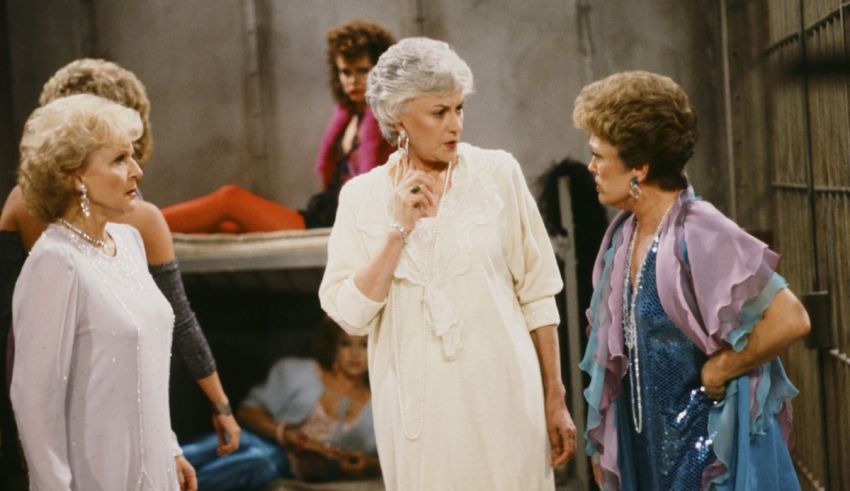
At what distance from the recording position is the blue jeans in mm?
4414

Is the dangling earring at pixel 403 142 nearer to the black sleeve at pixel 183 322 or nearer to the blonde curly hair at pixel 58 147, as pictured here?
the blonde curly hair at pixel 58 147

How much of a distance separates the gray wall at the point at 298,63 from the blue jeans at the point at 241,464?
1.03 metres

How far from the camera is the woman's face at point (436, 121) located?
→ 2.47m

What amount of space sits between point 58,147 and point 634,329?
1299mm

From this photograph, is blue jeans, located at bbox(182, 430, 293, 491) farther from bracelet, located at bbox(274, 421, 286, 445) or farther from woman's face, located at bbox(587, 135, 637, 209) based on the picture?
woman's face, located at bbox(587, 135, 637, 209)

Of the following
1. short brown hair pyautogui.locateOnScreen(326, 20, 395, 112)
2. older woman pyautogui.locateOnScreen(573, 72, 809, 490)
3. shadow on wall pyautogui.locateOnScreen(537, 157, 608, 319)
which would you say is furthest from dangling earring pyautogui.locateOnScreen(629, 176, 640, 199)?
short brown hair pyautogui.locateOnScreen(326, 20, 395, 112)

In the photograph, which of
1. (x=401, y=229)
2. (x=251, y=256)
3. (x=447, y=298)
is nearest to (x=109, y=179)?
(x=401, y=229)

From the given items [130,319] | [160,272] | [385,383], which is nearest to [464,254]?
[385,383]

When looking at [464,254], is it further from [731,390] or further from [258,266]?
[258,266]

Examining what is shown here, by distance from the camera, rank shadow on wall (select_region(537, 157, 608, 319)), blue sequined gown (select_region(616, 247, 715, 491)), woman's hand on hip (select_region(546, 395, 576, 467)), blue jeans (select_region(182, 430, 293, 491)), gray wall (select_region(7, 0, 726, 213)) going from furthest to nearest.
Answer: blue jeans (select_region(182, 430, 293, 491)) → gray wall (select_region(7, 0, 726, 213)) → shadow on wall (select_region(537, 157, 608, 319)) → woman's hand on hip (select_region(546, 395, 576, 467)) → blue sequined gown (select_region(616, 247, 715, 491))

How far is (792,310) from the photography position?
7.35 feet

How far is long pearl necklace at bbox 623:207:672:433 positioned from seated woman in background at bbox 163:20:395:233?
80.3 inches

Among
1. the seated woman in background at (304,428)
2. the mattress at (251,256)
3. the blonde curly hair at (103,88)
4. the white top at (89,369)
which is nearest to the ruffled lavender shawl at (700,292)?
the white top at (89,369)

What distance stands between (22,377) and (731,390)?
1449 mm
